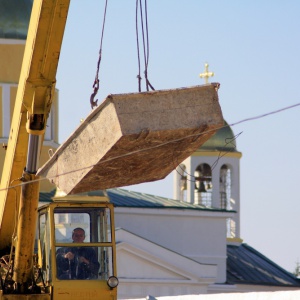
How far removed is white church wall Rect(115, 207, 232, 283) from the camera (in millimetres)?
57250

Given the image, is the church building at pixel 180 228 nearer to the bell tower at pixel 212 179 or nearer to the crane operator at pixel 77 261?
the bell tower at pixel 212 179

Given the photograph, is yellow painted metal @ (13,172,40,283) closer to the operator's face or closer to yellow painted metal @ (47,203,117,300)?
yellow painted metal @ (47,203,117,300)

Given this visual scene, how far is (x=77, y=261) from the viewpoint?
22578 millimetres

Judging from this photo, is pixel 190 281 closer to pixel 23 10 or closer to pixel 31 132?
pixel 23 10

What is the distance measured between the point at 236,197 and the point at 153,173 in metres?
43.0

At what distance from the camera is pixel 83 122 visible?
19.8 metres

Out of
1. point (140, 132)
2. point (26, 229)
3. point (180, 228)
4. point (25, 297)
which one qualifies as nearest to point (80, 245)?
point (26, 229)

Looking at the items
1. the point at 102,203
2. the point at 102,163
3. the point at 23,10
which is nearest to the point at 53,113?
the point at 23,10

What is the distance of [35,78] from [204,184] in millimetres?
40712

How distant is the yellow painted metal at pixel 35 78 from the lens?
67.6 ft

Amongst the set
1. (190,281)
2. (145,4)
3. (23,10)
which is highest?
(23,10)

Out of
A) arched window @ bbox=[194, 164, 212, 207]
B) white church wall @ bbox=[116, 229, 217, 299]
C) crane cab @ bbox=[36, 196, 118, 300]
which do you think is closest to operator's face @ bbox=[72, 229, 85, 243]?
crane cab @ bbox=[36, 196, 118, 300]

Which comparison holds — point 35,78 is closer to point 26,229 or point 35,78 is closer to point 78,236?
point 26,229

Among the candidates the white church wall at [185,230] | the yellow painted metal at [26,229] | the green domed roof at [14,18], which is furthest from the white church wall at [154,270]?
the yellow painted metal at [26,229]
